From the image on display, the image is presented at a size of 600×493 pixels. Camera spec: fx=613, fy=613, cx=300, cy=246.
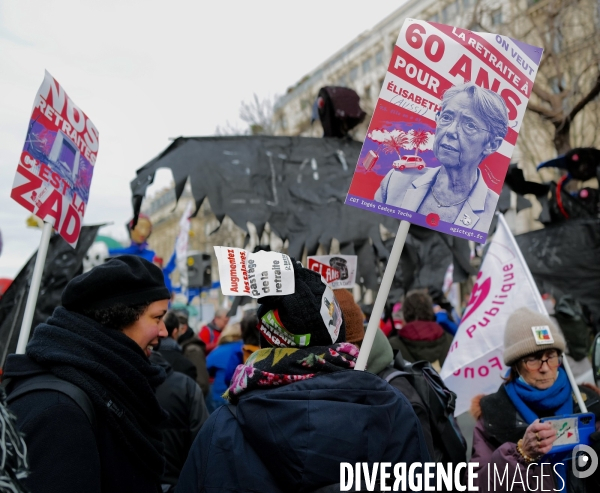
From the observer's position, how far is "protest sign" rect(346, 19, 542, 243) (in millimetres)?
2449

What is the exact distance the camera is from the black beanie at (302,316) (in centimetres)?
184

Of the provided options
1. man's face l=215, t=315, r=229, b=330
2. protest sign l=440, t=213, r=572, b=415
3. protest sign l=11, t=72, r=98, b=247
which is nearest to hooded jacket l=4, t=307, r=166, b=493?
protest sign l=11, t=72, r=98, b=247

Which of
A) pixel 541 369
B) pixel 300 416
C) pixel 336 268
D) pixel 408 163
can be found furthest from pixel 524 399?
pixel 300 416

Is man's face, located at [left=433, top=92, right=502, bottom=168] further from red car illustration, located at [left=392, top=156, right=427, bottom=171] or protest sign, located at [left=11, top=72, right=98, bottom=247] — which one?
protest sign, located at [left=11, top=72, right=98, bottom=247]

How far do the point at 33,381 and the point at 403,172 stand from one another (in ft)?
5.11

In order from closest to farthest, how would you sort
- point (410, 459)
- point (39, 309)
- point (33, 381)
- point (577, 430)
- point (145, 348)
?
1. point (410, 459)
2. point (33, 381)
3. point (145, 348)
4. point (577, 430)
5. point (39, 309)

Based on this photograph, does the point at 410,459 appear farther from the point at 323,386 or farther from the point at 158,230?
the point at 158,230

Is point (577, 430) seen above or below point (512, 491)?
above

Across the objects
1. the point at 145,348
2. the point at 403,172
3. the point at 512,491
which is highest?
the point at 403,172

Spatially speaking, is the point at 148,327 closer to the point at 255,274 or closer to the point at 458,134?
the point at 255,274

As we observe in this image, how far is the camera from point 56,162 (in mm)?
3047

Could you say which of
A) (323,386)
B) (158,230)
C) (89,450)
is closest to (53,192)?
(89,450)

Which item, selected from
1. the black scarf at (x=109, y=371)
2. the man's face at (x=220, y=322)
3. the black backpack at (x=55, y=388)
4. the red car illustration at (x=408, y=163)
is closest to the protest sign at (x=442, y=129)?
the red car illustration at (x=408, y=163)

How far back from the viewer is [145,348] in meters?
2.35
